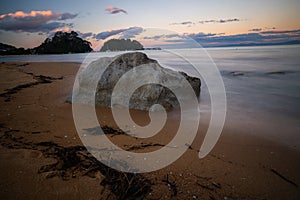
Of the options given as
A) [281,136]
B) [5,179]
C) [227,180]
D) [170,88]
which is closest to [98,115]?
[170,88]

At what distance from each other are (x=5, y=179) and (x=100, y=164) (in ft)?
3.10

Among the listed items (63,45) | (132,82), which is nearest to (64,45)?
(63,45)

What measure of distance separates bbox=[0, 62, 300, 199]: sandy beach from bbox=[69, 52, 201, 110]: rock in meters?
1.29

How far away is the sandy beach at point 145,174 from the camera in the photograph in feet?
6.00

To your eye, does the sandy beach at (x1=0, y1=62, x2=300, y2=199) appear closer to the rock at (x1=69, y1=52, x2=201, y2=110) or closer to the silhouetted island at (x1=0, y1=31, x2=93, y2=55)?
the rock at (x1=69, y1=52, x2=201, y2=110)

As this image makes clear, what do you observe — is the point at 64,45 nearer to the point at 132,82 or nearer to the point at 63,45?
the point at 63,45

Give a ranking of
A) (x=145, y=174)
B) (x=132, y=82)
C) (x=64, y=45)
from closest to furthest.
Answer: (x=145, y=174) → (x=132, y=82) → (x=64, y=45)

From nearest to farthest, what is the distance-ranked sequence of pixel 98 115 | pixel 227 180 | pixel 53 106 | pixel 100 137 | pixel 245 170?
pixel 227 180 < pixel 245 170 < pixel 100 137 < pixel 98 115 < pixel 53 106

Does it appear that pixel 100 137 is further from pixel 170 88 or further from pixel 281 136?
pixel 281 136

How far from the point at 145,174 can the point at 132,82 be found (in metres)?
2.97

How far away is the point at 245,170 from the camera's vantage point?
7.23 ft

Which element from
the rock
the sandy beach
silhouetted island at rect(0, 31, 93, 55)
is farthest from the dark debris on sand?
silhouetted island at rect(0, 31, 93, 55)

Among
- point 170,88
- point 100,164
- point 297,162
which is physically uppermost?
point 170,88

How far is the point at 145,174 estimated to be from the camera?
2111mm
